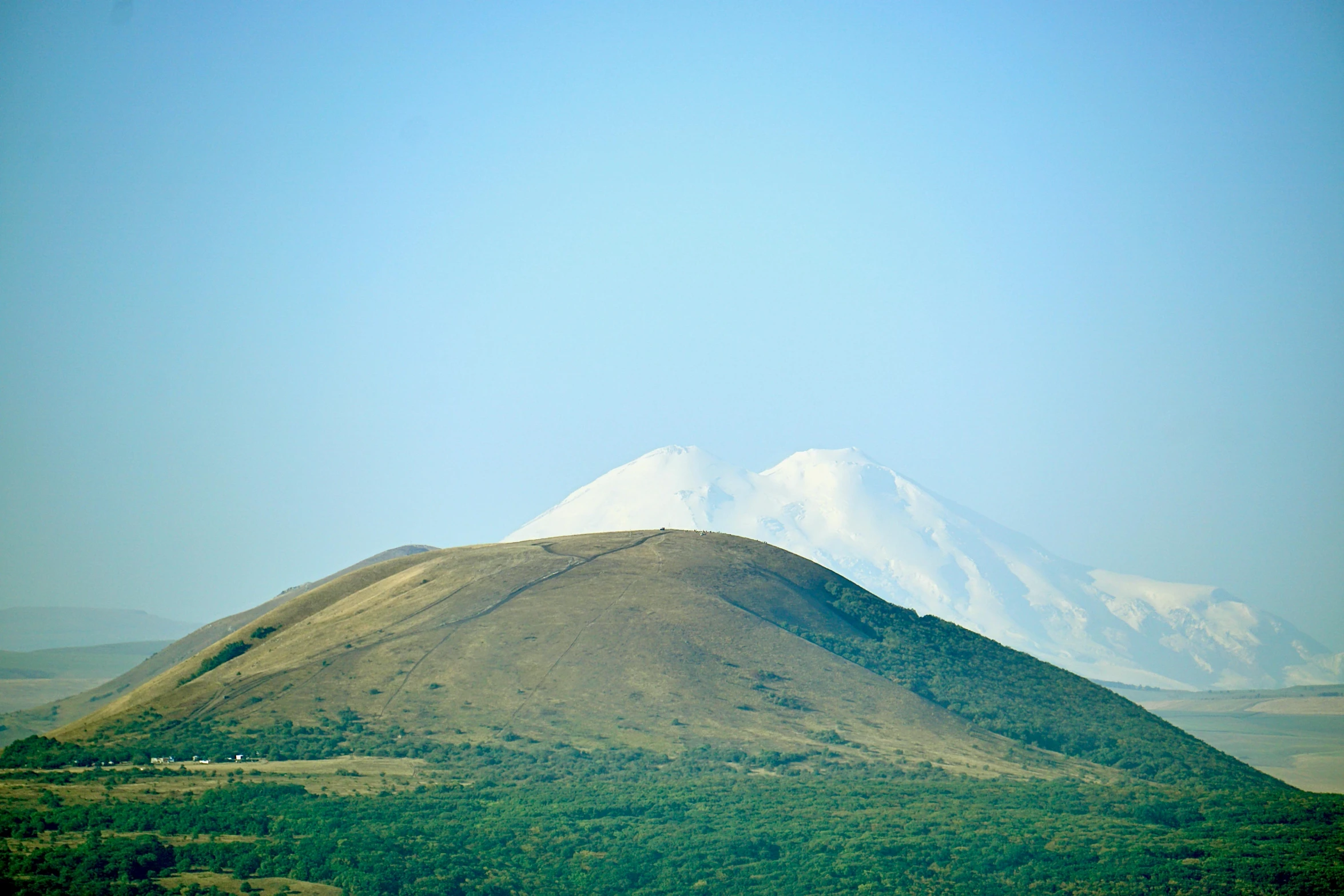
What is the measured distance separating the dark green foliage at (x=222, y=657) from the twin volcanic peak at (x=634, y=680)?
322mm

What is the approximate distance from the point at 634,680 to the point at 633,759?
36.0 ft

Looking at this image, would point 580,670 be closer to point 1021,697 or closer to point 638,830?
point 638,830

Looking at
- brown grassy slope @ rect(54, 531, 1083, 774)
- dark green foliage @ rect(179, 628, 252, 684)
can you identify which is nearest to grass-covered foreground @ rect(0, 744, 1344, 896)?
brown grassy slope @ rect(54, 531, 1083, 774)

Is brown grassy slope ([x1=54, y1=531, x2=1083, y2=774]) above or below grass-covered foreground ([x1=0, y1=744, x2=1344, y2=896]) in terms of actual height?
above

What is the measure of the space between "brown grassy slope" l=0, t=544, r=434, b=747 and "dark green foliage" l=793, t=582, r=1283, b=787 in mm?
64962

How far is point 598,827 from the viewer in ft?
255

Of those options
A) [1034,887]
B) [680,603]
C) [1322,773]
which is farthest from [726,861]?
[1322,773]

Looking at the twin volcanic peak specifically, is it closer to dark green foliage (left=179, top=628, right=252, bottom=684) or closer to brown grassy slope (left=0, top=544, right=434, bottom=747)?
dark green foliage (left=179, top=628, right=252, bottom=684)

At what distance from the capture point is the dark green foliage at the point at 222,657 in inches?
4348

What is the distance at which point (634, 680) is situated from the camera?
99562 mm

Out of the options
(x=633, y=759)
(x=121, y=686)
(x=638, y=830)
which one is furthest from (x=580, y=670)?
(x=121, y=686)

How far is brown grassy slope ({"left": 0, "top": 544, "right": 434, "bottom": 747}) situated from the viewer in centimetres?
15275

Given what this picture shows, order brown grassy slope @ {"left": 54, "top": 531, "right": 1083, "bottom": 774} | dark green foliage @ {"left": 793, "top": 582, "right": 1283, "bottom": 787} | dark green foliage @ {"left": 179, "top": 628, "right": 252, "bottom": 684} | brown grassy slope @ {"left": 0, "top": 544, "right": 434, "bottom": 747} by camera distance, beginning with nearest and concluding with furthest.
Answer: brown grassy slope @ {"left": 54, "top": 531, "right": 1083, "bottom": 774}, dark green foliage @ {"left": 793, "top": 582, "right": 1283, "bottom": 787}, dark green foliage @ {"left": 179, "top": 628, "right": 252, "bottom": 684}, brown grassy slope @ {"left": 0, "top": 544, "right": 434, "bottom": 747}

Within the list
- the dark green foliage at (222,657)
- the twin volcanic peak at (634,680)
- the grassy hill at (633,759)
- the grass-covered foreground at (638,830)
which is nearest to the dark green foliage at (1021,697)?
the twin volcanic peak at (634,680)
